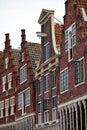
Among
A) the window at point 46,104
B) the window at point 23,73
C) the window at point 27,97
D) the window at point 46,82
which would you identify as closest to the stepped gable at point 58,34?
the window at point 46,82

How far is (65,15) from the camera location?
126 ft

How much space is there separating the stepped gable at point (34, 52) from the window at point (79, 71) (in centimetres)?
1380

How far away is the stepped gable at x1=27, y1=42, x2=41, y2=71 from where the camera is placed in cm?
4971

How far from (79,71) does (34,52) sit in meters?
17.4

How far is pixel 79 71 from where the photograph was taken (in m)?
34.7

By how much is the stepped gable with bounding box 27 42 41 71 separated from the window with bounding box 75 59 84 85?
45.3ft

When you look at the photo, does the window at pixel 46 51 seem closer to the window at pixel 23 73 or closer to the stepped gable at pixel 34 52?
the stepped gable at pixel 34 52

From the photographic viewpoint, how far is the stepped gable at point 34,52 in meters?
49.7

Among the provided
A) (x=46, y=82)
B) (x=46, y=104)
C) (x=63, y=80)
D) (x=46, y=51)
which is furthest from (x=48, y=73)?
(x=63, y=80)

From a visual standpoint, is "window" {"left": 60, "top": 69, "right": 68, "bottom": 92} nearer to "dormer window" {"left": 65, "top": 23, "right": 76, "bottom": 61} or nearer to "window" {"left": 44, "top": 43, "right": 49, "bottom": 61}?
"dormer window" {"left": 65, "top": 23, "right": 76, "bottom": 61}

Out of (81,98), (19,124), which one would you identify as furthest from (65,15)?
(19,124)

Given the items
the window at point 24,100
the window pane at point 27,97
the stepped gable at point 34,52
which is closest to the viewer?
the window pane at point 27,97

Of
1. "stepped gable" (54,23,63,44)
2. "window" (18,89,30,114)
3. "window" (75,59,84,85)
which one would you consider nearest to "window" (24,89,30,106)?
"window" (18,89,30,114)

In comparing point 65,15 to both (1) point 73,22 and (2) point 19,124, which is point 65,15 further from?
(2) point 19,124
